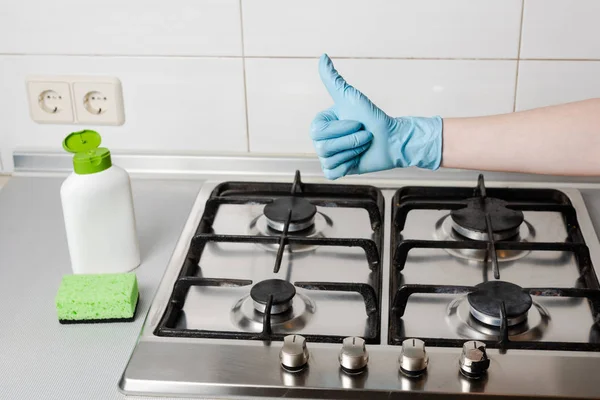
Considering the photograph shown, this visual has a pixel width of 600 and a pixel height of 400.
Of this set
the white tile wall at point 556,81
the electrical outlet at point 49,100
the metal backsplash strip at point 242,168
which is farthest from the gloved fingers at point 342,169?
the electrical outlet at point 49,100

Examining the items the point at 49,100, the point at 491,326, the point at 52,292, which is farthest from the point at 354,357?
the point at 49,100

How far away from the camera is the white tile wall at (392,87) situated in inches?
50.5

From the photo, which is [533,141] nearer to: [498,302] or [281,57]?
[498,302]

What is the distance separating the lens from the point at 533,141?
1.04 meters

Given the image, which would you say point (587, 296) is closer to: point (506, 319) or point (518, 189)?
point (506, 319)

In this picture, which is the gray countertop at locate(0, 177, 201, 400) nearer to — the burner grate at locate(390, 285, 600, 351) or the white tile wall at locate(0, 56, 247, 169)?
the white tile wall at locate(0, 56, 247, 169)

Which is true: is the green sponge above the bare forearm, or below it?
below

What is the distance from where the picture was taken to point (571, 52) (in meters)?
1.25

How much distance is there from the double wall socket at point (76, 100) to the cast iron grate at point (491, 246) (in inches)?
20.8

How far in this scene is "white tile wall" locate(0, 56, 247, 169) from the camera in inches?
52.3

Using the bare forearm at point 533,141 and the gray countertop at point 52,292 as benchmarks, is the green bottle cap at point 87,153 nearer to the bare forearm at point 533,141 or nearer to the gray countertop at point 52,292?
the gray countertop at point 52,292

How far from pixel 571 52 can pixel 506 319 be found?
0.56 metres

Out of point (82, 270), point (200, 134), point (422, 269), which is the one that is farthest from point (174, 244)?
point (422, 269)

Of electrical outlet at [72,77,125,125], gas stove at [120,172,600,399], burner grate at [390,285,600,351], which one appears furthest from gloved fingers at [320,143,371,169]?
electrical outlet at [72,77,125,125]
